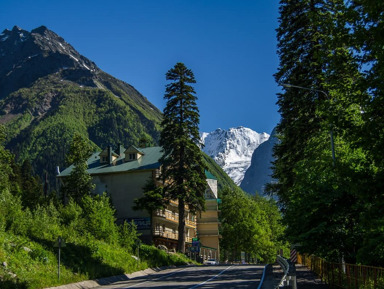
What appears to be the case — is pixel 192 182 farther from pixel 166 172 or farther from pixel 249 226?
pixel 249 226

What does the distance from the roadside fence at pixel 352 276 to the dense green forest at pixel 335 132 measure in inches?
18.2

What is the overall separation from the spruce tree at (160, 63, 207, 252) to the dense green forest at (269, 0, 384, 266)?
46.2 ft

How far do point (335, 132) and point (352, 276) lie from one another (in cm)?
547

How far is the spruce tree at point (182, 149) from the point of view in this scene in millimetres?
49094

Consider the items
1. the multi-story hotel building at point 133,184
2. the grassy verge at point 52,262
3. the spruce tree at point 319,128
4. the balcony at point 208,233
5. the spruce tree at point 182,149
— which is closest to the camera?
the spruce tree at point 319,128

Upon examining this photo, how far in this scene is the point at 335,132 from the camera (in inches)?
519

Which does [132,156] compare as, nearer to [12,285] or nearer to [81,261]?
[81,261]

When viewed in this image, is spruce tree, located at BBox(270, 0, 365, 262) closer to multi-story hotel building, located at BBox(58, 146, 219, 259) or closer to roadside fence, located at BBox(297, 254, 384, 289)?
roadside fence, located at BBox(297, 254, 384, 289)

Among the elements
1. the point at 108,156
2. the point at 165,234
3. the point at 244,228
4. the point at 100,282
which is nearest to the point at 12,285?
the point at 100,282

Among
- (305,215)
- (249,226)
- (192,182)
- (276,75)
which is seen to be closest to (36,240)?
(305,215)

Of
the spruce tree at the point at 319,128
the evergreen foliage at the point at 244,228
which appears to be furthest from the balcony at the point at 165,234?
the spruce tree at the point at 319,128

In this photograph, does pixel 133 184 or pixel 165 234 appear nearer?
pixel 133 184

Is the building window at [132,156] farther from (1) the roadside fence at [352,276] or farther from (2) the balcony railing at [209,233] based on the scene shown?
(1) the roadside fence at [352,276]

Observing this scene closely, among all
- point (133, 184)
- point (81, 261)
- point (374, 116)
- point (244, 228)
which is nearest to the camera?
point (374, 116)
